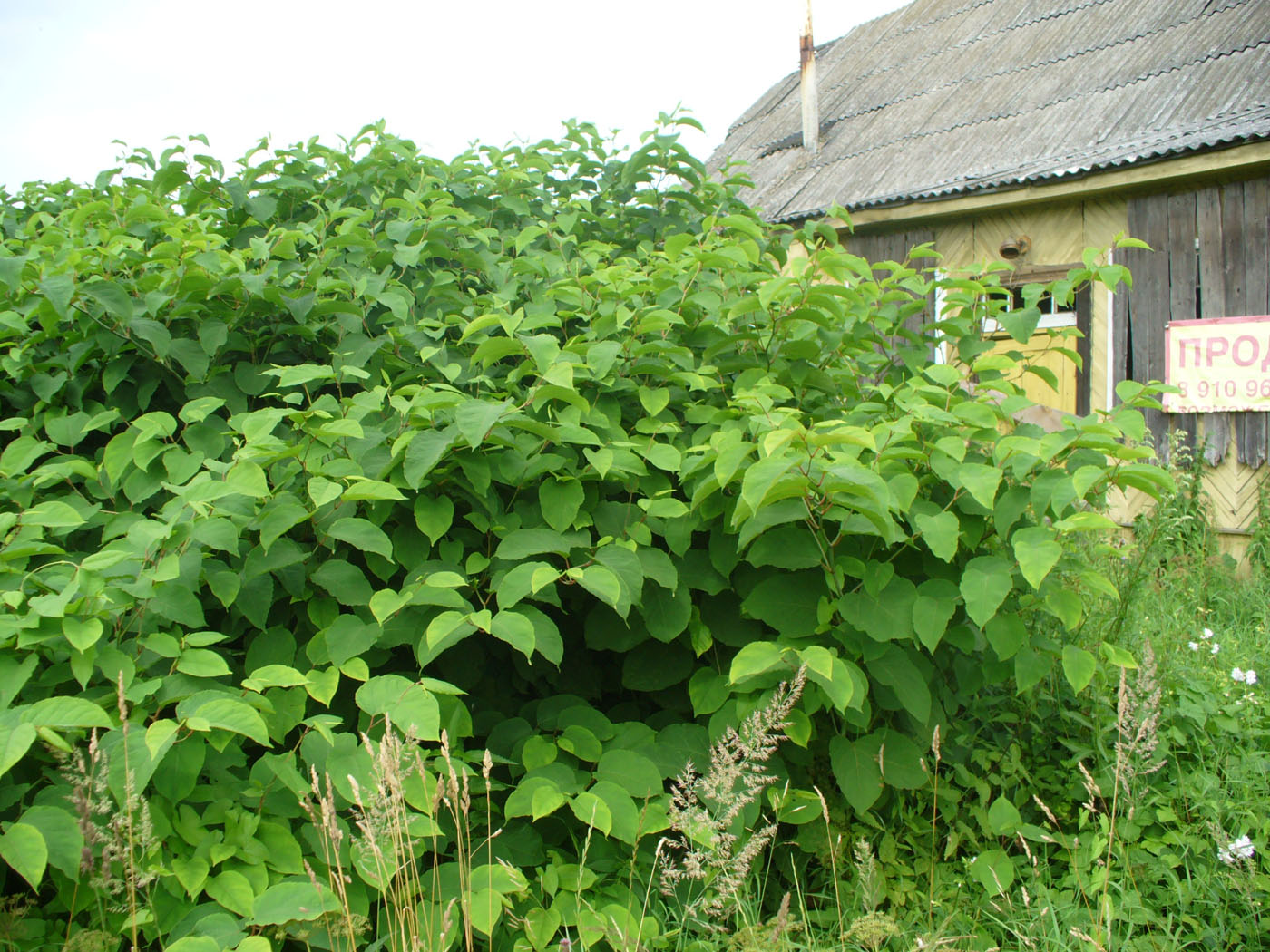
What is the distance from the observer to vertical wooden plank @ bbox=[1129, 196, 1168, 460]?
235 inches

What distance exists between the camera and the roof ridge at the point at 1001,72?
730cm

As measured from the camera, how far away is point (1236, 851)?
2.06m

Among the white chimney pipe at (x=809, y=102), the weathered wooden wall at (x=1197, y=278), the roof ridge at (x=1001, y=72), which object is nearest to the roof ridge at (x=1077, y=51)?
the roof ridge at (x=1001, y=72)

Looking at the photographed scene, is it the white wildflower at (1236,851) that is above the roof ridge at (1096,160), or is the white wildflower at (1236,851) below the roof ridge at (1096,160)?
below

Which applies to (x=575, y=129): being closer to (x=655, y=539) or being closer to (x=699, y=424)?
(x=699, y=424)

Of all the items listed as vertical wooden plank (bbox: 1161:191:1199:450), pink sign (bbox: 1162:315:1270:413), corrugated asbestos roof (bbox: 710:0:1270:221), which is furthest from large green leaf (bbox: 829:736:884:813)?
Answer: vertical wooden plank (bbox: 1161:191:1199:450)

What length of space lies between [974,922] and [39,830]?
195 centimetres

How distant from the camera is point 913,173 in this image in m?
7.61

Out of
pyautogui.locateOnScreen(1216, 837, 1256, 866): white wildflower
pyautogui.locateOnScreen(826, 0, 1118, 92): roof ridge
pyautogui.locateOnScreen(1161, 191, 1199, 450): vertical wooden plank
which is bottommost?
pyautogui.locateOnScreen(1216, 837, 1256, 866): white wildflower

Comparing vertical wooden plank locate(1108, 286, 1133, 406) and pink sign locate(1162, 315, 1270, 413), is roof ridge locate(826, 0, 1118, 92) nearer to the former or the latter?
vertical wooden plank locate(1108, 286, 1133, 406)

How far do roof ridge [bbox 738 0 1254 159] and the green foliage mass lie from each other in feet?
22.2

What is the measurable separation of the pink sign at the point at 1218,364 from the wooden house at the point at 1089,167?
0.24 ft

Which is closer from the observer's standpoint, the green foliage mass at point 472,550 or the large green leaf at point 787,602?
the green foliage mass at point 472,550

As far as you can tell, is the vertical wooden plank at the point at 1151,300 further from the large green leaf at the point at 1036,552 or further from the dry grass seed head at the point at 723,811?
the dry grass seed head at the point at 723,811
